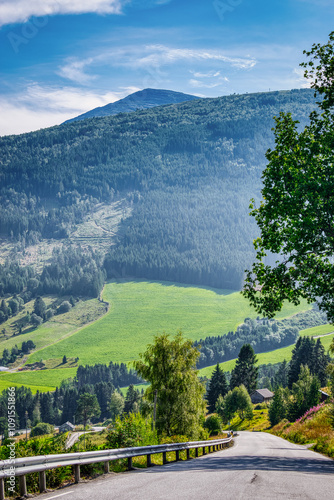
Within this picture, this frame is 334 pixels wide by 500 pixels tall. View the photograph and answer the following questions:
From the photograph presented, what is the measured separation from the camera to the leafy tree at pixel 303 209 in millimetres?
20828

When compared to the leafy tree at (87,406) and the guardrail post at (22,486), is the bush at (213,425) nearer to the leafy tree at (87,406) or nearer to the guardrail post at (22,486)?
the guardrail post at (22,486)

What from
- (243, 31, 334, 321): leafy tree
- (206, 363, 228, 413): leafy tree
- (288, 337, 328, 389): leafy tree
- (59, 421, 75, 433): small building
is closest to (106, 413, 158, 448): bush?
(243, 31, 334, 321): leafy tree

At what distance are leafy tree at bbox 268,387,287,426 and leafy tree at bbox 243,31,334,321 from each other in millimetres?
68569

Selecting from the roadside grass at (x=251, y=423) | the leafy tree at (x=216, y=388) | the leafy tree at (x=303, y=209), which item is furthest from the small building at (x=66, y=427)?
the leafy tree at (x=303, y=209)

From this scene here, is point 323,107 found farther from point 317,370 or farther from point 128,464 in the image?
point 317,370

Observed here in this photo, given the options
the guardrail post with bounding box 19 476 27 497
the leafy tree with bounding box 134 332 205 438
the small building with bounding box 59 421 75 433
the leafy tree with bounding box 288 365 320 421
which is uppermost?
the guardrail post with bounding box 19 476 27 497

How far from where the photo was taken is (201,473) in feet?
46.4

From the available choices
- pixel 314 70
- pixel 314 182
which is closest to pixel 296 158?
pixel 314 182

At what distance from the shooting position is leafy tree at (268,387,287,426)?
8569 cm

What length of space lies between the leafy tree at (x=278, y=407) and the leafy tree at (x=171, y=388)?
51491 mm

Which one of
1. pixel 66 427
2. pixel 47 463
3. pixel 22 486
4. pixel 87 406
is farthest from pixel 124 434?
pixel 66 427

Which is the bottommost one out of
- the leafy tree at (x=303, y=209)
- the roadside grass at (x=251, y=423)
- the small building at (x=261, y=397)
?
the small building at (x=261, y=397)

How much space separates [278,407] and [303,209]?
7441 cm

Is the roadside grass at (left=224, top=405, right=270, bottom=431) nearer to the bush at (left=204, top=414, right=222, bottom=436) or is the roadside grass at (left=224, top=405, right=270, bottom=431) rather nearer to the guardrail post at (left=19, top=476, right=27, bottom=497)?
the bush at (left=204, top=414, right=222, bottom=436)
